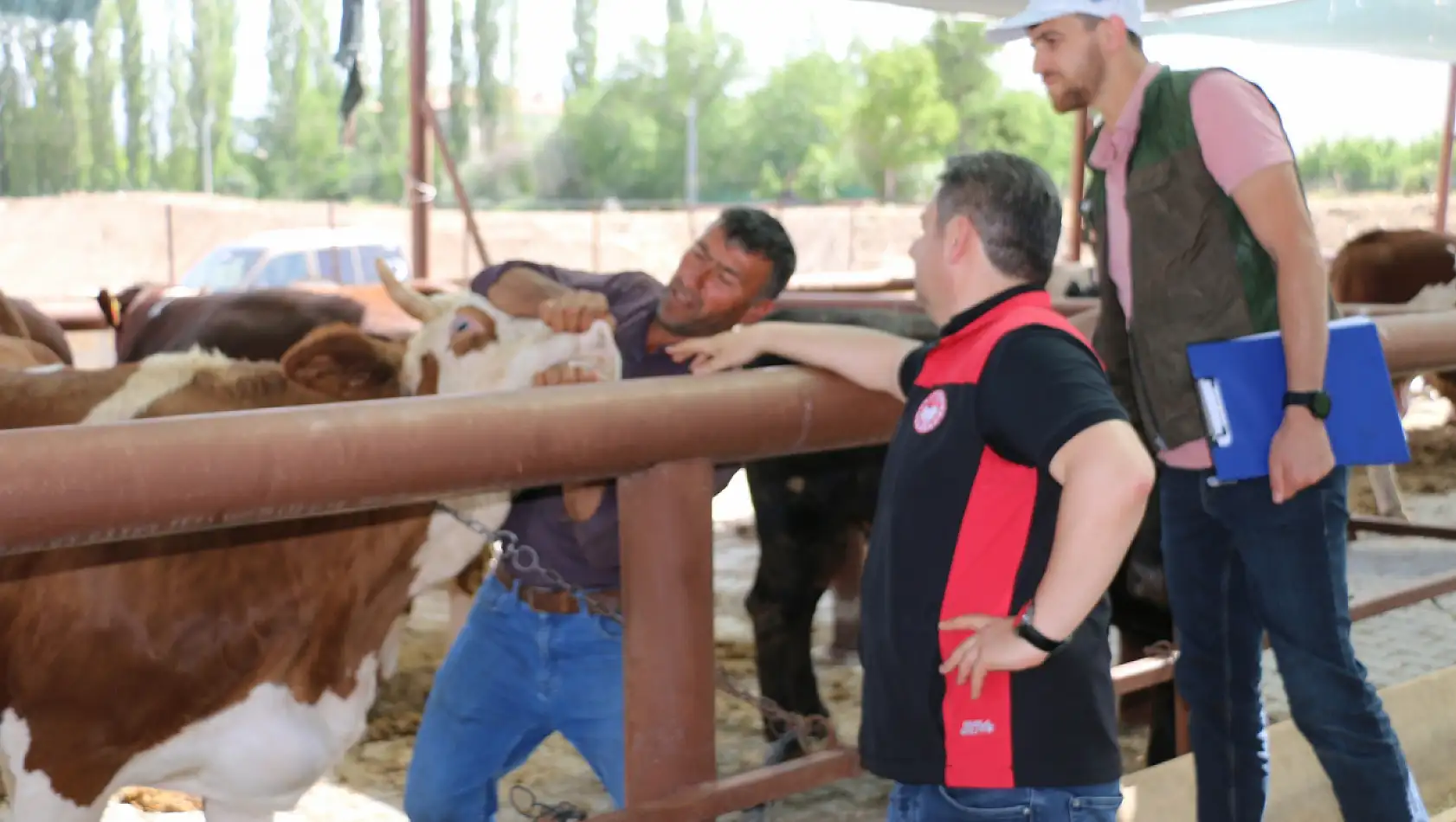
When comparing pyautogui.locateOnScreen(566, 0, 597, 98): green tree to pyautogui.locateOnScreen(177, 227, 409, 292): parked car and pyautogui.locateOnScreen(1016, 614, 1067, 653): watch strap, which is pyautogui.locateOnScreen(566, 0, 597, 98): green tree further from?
pyautogui.locateOnScreen(1016, 614, 1067, 653): watch strap

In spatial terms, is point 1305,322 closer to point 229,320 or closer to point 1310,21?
point 229,320

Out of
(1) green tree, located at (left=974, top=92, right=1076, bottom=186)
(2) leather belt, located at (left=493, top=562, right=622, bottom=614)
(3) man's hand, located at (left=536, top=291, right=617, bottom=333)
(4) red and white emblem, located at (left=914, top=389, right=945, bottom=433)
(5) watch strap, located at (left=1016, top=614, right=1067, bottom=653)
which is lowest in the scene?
(2) leather belt, located at (left=493, top=562, right=622, bottom=614)

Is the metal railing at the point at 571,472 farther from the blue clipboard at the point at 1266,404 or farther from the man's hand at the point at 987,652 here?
the blue clipboard at the point at 1266,404

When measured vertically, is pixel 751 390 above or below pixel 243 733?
above

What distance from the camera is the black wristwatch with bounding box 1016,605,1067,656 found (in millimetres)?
1505

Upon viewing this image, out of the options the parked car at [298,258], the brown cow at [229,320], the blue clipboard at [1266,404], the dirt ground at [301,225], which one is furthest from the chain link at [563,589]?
the dirt ground at [301,225]

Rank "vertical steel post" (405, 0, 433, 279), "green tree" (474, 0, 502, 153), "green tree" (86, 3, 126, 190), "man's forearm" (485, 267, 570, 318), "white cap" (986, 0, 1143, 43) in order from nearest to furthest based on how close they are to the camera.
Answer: "white cap" (986, 0, 1143, 43) < "man's forearm" (485, 267, 570, 318) < "vertical steel post" (405, 0, 433, 279) < "green tree" (86, 3, 126, 190) < "green tree" (474, 0, 502, 153)

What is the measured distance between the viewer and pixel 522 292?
96.3 inches

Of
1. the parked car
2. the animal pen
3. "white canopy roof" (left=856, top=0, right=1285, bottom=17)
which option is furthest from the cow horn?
the parked car

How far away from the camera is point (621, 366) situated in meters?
2.45

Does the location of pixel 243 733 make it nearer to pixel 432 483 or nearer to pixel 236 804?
pixel 236 804

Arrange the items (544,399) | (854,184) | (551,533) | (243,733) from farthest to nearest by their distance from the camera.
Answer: (854,184)
(551,533)
(243,733)
(544,399)

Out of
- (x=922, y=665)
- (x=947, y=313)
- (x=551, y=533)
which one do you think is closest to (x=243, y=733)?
(x=551, y=533)

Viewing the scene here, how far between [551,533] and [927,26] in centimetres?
6145
